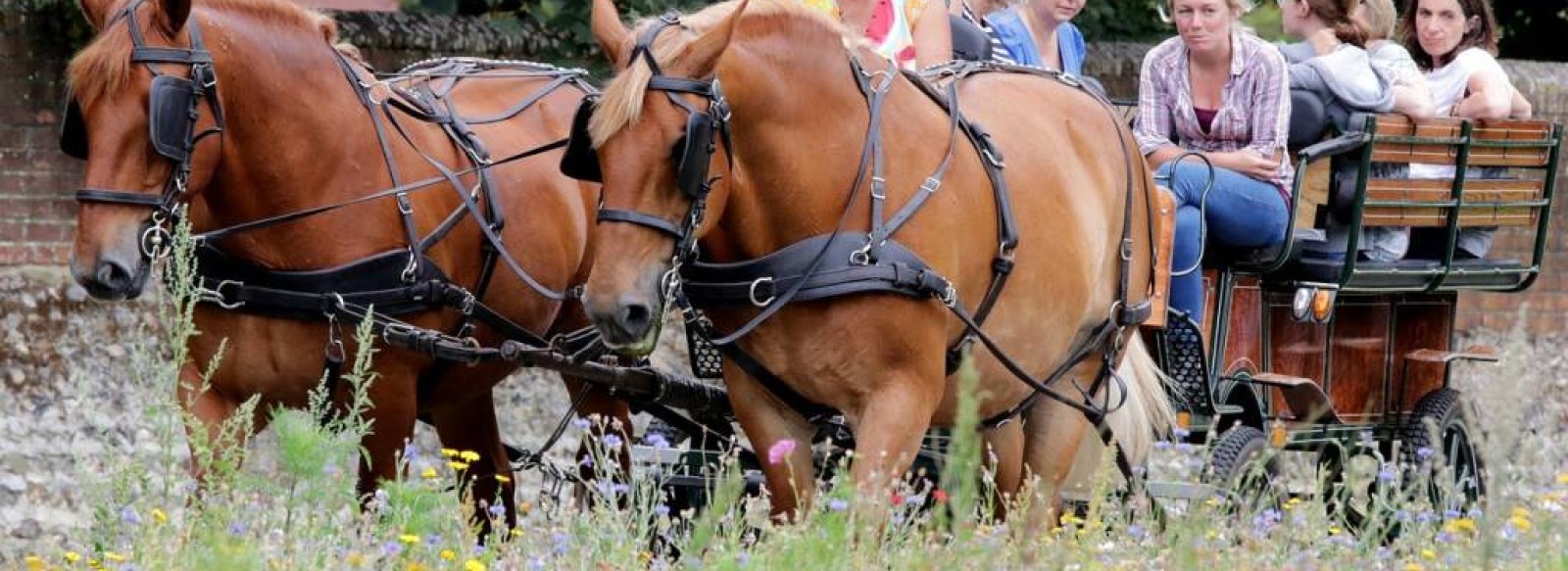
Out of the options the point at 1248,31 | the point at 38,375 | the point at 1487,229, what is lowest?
the point at 38,375

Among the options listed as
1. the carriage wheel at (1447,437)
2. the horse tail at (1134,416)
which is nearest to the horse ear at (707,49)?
the horse tail at (1134,416)

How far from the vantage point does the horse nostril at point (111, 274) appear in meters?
4.70

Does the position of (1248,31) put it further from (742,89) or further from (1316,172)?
(742,89)

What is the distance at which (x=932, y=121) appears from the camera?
5.15 meters

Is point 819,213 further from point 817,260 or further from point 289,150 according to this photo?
point 289,150

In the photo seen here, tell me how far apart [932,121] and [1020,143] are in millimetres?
480

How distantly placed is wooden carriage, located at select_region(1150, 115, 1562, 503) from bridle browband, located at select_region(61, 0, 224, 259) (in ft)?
10.3

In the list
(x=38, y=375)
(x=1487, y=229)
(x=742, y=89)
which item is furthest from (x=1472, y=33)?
(x=38, y=375)

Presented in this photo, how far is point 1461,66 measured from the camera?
7.83 metres

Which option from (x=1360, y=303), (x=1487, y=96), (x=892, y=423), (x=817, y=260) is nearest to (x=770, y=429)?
(x=892, y=423)

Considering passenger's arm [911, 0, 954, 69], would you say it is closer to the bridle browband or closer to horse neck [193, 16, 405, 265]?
horse neck [193, 16, 405, 265]

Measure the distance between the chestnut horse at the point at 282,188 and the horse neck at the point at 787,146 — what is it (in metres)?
0.99

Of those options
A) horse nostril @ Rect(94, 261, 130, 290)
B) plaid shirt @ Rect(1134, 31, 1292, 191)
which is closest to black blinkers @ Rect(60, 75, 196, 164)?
horse nostril @ Rect(94, 261, 130, 290)

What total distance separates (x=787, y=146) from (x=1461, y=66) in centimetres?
397
